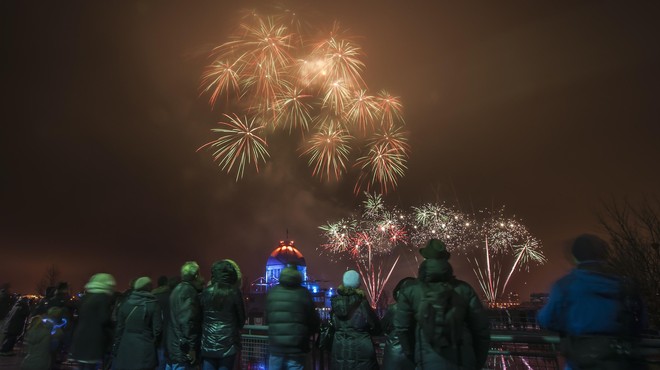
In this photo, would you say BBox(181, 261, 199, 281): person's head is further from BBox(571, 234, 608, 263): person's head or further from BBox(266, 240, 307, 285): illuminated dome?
BBox(266, 240, 307, 285): illuminated dome

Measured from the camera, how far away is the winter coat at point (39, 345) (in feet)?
21.9

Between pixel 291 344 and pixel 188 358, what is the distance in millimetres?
1457

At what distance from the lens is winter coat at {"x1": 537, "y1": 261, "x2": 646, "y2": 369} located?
11.8 ft

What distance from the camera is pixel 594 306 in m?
3.63

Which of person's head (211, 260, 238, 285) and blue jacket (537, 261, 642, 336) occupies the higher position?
person's head (211, 260, 238, 285)

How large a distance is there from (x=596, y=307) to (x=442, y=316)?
127 centimetres

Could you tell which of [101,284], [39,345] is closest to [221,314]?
[101,284]

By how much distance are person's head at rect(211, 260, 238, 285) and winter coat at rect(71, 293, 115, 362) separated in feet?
5.88

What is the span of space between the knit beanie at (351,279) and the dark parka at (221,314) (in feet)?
4.85

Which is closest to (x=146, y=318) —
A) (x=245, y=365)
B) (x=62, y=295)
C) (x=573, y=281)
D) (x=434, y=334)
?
(x=245, y=365)

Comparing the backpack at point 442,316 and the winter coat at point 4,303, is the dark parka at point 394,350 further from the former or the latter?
the winter coat at point 4,303

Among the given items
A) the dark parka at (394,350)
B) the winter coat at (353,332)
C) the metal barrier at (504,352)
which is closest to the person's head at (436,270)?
the dark parka at (394,350)

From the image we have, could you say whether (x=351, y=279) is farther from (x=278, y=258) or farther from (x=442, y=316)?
(x=278, y=258)

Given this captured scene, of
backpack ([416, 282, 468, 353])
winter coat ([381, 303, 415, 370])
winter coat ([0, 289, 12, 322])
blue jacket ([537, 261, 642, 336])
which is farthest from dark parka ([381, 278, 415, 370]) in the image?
winter coat ([0, 289, 12, 322])
